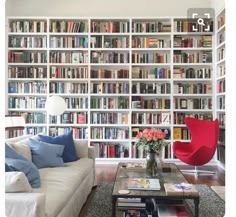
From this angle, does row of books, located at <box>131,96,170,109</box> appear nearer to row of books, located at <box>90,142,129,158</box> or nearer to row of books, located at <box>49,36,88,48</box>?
row of books, located at <box>90,142,129,158</box>

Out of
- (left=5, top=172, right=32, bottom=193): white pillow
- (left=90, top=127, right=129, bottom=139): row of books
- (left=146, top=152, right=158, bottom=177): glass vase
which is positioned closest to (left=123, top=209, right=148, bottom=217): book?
(left=146, top=152, right=158, bottom=177): glass vase

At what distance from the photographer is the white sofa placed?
180 centimetres

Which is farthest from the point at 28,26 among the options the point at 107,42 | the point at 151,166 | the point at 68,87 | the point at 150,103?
the point at 151,166

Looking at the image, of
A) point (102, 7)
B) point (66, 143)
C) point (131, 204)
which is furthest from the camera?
point (102, 7)

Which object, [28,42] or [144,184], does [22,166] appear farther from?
[28,42]

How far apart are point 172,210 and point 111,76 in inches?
151

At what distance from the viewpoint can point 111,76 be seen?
6.09 metres

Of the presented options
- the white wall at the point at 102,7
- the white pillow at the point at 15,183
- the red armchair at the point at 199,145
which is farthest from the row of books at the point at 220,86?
the white pillow at the point at 15,183

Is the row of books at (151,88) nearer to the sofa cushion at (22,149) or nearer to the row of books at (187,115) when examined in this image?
the row of books at (187,115)

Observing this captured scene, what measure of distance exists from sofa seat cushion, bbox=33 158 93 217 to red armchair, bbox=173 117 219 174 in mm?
1782
